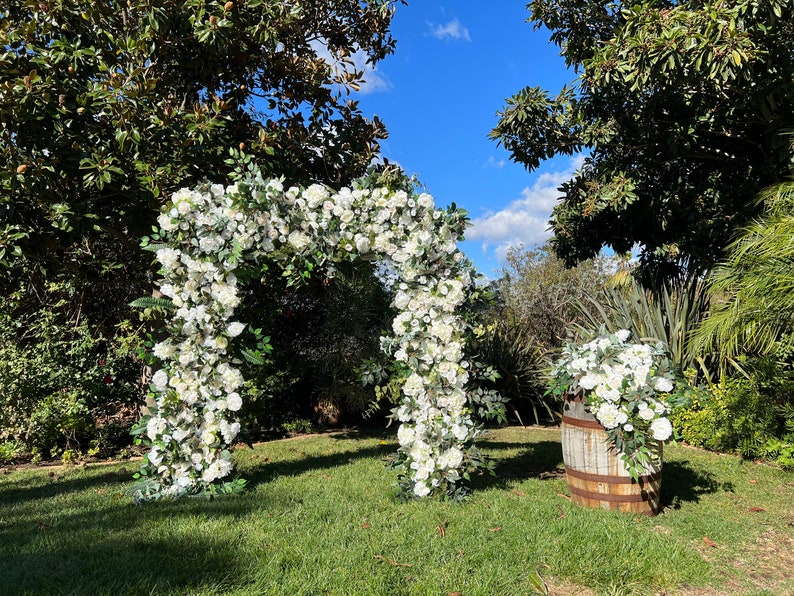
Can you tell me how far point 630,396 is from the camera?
3.80 meters

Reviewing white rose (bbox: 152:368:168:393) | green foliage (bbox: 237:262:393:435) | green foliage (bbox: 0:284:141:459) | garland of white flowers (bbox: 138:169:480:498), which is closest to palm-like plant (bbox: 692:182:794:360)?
garland of white flowers (bbox: 138:169:480:498)

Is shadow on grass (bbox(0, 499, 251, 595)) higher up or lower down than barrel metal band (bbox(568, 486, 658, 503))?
higher up

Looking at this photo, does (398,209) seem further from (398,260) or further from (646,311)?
(646,311)

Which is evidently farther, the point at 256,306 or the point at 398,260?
the point at 256,306

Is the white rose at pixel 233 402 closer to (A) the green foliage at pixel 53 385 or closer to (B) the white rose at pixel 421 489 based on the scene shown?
(B) the white rose at pixel 421 489

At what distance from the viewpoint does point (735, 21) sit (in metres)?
5.19

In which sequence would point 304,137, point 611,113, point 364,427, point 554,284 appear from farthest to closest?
point 554,284, point 364,427, point 611,113, point 304,137

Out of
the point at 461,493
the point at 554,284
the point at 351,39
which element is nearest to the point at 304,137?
the point at 351,39

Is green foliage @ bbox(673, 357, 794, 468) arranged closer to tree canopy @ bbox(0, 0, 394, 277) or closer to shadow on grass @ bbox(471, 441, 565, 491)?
shadow on grass @ bbox(471, 441, 565, 491)

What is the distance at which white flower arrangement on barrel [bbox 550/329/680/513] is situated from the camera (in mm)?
3797

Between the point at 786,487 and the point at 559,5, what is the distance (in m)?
7.27

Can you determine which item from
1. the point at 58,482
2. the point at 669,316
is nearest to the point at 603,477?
the point at 669,316

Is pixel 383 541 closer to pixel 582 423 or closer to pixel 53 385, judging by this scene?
pixel 582 423

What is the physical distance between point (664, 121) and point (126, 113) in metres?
7.02
